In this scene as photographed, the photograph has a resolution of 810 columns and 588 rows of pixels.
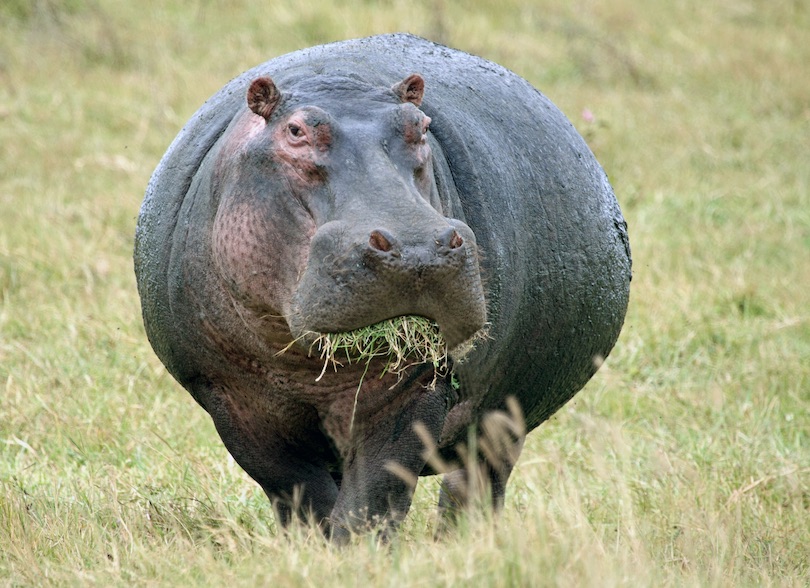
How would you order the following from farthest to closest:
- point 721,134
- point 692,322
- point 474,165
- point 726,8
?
point 726,8 < point 721,134 < point 692,322 < point 474,165

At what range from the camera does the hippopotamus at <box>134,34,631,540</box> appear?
3.22 metres

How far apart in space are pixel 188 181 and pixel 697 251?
5312mm

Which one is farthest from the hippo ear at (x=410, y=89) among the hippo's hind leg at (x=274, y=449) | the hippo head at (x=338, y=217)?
the hippo's hind leg at (x=274, y=449)

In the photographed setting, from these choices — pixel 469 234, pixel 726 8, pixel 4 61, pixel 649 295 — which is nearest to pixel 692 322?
pixel 649 295

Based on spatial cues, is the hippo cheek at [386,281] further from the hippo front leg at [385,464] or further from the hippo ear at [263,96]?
the hippo ear at [263,96]

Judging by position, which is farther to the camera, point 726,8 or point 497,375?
point 726,8

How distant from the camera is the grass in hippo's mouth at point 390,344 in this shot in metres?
3.36

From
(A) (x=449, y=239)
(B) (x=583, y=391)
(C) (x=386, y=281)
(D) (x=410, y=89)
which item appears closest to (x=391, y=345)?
(C) (x=386, y=281)

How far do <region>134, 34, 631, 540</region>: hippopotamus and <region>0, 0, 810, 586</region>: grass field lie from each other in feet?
0.97

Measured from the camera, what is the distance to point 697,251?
8.68 m

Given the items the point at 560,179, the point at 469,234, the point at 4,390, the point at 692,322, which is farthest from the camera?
the point at 692,322

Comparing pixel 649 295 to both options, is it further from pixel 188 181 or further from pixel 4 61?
pixel 4 61

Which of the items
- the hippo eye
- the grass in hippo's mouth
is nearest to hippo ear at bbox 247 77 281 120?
the hippo eye

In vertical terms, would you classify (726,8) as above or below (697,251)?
above
